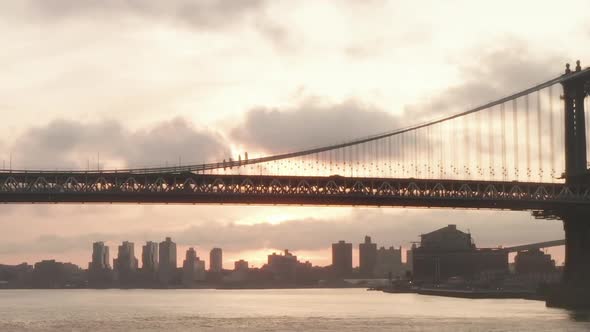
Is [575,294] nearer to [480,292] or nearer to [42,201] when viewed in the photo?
[42,201]

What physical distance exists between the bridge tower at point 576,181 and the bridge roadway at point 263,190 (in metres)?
4.83

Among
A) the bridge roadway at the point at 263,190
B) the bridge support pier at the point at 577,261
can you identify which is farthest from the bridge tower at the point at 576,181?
the bridge roadway at the point at 263,190

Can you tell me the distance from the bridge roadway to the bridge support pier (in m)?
4.91

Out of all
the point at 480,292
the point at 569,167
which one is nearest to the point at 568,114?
the point at 569,167

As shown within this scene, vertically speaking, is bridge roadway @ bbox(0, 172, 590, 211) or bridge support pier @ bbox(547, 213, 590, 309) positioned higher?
bridge roadway @ bbox(0, 172, 590, 211)

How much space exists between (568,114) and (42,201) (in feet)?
160

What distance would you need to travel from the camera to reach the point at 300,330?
254 feet

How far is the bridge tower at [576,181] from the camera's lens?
3784 inches

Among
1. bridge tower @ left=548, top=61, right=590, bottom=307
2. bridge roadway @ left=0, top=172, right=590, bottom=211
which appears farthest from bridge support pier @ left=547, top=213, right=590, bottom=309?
bridge roadway @ left=0, top=172, right=590, bottom=211

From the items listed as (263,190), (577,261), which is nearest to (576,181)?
(577,261)

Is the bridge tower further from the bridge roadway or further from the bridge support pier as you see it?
the bridge roadway

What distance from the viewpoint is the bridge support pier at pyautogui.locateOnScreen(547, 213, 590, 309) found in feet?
315

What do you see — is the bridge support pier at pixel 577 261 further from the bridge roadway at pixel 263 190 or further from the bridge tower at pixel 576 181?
the bridge roadway at pixel 263 190

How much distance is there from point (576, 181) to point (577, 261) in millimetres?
7340
